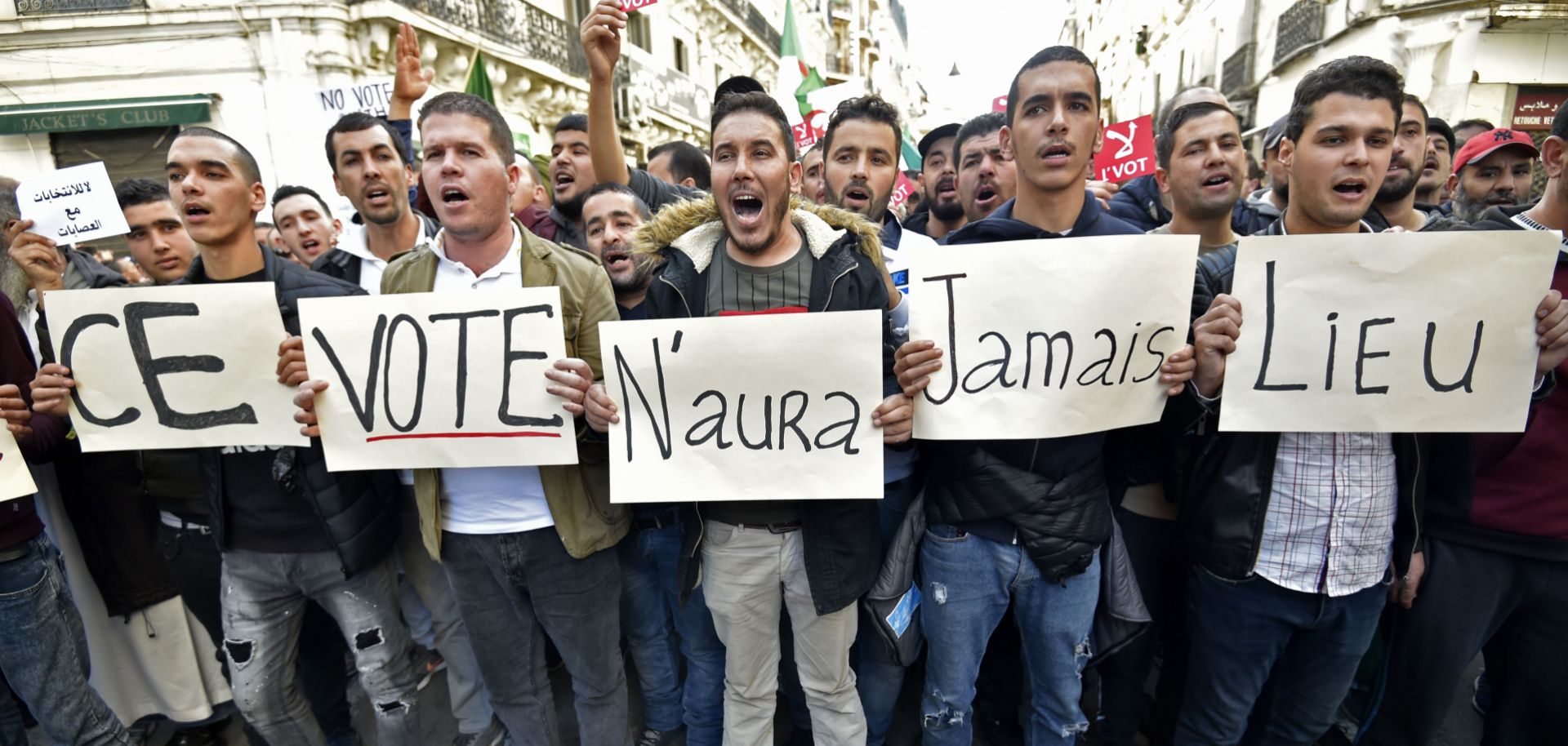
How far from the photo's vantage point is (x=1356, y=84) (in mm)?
1921

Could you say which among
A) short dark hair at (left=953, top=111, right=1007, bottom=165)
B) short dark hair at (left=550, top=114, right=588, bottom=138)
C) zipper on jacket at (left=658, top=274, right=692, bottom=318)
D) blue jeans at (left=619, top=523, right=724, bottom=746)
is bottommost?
blue jeans at (left=619, top=523, right=724, bottom=746)

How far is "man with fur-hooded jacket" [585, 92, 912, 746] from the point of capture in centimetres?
214

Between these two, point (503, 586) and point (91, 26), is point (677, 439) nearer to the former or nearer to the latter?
point (503, 586)

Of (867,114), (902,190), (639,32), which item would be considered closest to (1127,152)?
(902,190)

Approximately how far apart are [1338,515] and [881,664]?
1511 millimetres

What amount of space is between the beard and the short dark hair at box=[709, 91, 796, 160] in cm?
305

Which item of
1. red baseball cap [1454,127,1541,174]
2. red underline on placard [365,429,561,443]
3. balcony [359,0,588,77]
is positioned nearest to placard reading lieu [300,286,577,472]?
red underline on placard [365,429,561,443]

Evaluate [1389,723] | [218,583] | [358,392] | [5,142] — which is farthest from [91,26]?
[1389,723]

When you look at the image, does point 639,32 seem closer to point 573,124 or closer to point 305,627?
point 573,124

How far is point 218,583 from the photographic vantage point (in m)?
2.71

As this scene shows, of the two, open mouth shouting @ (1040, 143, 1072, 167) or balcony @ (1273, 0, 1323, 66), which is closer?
open mouth shouting @ (1040, 143, 1072, 167)

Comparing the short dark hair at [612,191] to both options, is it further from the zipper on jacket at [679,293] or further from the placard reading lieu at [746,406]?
the placard reading lieu at [746,406]

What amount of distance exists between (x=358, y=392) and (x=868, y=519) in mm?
1661

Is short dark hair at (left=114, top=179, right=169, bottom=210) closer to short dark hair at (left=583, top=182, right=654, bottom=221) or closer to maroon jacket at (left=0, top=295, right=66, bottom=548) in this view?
maroon jacket at (left=0, top=295, right=66, bottom=548)
